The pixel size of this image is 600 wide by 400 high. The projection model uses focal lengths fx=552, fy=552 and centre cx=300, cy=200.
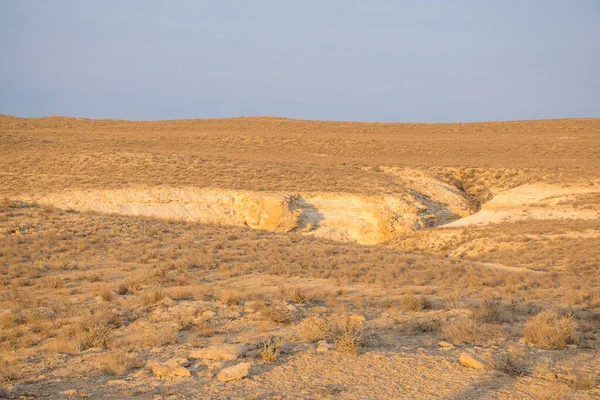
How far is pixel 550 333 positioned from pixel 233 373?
5.05 m

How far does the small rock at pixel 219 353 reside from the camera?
7998 millimetres

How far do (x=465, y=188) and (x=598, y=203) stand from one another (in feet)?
31.4

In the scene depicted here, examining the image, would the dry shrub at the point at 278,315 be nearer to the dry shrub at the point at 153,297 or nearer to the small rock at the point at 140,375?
the dry shrub at the point at 153,297

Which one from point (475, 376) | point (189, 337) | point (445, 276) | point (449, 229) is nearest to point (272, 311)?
point (189, 337)

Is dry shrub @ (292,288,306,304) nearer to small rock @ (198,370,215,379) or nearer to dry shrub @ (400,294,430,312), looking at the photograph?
dry shrub @ (400,294,430,312)

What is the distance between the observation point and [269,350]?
26.0 ft

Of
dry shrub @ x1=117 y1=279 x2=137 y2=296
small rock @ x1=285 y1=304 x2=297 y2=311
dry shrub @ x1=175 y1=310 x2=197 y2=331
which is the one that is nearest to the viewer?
dry shrub @ x1=175 y1=310 x2=197 y2=331

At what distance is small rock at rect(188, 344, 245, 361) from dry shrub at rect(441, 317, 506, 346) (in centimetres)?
343

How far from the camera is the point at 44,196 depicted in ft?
101

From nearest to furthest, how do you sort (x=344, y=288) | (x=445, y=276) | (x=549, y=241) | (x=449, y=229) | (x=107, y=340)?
1. (x=107, y=340)
2. (x=344, y=288)
3. (x=445, y=276)
4. (x=549, y=241)
5. (x=449, y=229)

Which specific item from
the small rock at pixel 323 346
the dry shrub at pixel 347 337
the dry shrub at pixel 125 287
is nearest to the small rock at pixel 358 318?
the dry shrub at pixel 347 337

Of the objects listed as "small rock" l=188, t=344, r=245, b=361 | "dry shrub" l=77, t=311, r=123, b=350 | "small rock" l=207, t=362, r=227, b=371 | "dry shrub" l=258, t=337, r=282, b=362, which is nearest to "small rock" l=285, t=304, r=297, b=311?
"dry shrub" l=258, t=337, r=282, b=362

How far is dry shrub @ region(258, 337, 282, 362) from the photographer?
7.88 meters

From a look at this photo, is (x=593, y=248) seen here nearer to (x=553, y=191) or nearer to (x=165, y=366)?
(x=553, y=191)
